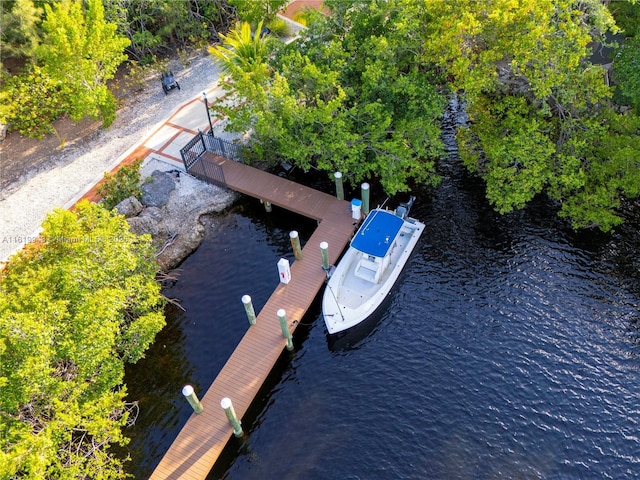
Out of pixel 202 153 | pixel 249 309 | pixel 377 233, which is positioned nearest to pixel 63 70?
pixel 202 153

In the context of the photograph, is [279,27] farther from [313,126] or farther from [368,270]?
[368,270]

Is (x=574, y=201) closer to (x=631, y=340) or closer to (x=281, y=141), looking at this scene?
(x=631, y=340)

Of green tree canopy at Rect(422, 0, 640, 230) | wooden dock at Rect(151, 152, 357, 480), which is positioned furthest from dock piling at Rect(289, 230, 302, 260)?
green tree canopy at Rect(422, 0, 640, 230)

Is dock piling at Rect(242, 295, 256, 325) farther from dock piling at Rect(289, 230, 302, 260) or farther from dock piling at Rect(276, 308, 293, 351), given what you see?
dock piling at Rect(289, 230, 302, 260)

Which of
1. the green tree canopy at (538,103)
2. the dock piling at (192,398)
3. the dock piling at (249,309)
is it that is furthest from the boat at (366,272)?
the dock piling at (192,398)

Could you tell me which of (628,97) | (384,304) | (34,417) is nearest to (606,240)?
(628,97)

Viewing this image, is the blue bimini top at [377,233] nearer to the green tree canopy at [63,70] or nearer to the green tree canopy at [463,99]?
the green tree canopy at [463,99]
